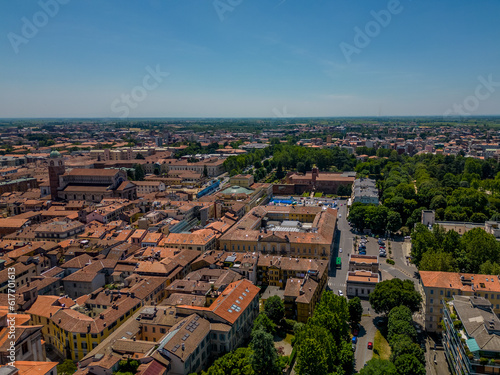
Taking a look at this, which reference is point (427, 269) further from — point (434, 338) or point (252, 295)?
point (252, 295)

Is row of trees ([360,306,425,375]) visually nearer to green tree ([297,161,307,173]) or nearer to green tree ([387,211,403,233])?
green tree ([387,211,403,233])

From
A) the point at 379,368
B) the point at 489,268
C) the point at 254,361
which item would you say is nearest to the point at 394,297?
the point at 379,368

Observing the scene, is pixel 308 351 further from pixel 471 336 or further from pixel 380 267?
pixel 380 267

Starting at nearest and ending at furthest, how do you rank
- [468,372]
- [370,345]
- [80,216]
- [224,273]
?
[468,372] → [370,345] → [224,273] → [80,216]

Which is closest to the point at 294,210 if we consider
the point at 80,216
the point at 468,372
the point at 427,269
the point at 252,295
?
the point at 427,269

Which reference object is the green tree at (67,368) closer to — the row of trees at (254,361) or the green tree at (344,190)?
the row of trees at (254,361)

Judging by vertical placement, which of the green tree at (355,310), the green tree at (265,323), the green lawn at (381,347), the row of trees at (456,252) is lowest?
the green lawn at (381,347)

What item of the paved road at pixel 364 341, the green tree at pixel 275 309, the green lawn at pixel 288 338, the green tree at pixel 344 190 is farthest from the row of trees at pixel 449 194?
the green lawn at pixel 288 338
